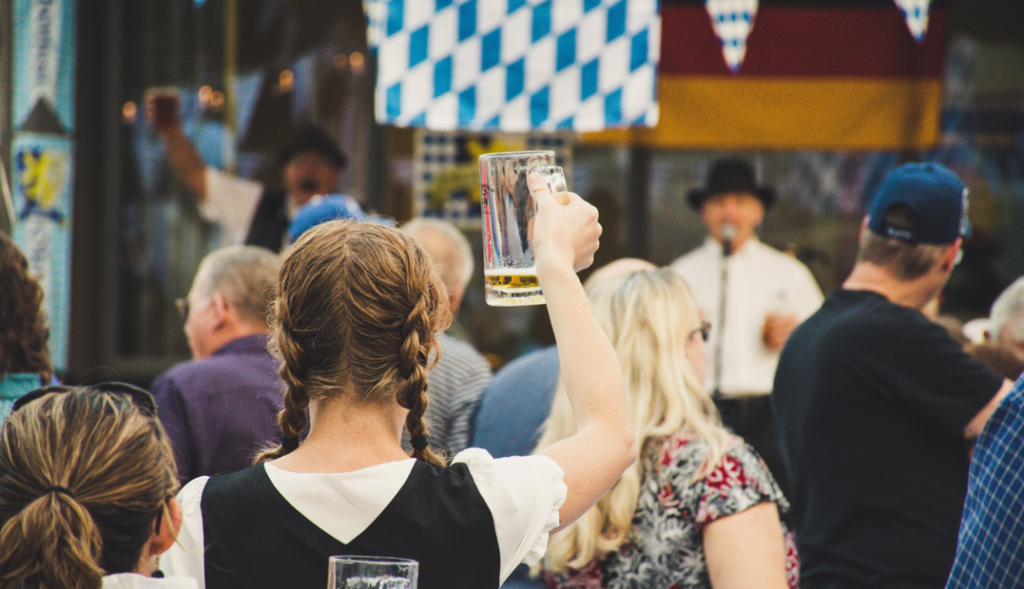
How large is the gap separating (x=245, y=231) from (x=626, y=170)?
2.59 meters

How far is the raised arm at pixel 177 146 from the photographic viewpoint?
5477 mm

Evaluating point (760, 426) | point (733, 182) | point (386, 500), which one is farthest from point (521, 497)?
point (733, 182)

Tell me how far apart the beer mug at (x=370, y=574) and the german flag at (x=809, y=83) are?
538 centimetres

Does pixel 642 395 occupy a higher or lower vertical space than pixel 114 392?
lower

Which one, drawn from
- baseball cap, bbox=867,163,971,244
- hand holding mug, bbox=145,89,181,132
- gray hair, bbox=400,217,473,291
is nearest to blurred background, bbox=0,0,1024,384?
hand holding mug, bbox=145,89,181,132

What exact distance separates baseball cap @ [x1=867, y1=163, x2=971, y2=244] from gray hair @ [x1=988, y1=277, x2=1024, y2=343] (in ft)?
2.54

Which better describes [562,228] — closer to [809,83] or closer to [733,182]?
[733,182]

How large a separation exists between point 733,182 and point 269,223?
2.69m

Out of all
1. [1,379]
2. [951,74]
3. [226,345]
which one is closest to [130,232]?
[226,345]

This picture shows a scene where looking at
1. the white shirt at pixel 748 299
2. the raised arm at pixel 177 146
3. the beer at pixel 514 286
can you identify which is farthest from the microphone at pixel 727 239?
the beer at pixel 514 286

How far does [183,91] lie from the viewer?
5742 mm

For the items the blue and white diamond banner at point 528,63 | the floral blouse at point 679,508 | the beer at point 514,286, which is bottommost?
the floral blouse at point 679,508

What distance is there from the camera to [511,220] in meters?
1.60

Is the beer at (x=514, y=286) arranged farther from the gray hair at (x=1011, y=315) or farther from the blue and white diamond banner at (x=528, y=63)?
the blue and white diamond banner at (x=528, y=63)
